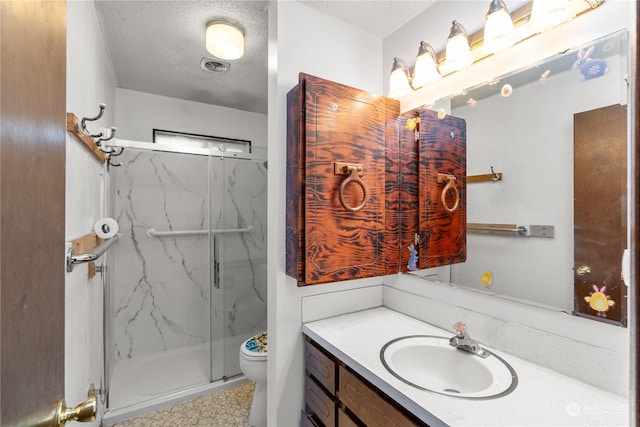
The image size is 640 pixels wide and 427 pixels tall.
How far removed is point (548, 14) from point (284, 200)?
1.22m

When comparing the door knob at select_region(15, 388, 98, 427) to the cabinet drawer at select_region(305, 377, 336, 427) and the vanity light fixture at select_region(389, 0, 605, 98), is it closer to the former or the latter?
the cabinet drawer at select_region(305, 377, 336, 427)

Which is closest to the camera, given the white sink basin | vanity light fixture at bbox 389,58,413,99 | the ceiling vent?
the white sink basin

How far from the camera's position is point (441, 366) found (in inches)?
47.5

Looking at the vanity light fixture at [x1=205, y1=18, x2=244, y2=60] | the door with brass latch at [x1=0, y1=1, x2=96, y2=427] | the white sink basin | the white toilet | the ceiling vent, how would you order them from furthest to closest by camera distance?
the ceiling vent < the white toilet < the vanity light fixture at [x1=205, y1=18, x2=244, y2=60] < the white sink basin < the door with brass latch at [x1=0, y1=1, x2=96, y2=427]

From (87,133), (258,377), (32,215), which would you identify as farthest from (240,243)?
(32,215)

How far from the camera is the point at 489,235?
125 cm

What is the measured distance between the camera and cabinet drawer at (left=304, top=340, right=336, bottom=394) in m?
1.24

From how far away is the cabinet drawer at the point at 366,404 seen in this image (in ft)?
3.07

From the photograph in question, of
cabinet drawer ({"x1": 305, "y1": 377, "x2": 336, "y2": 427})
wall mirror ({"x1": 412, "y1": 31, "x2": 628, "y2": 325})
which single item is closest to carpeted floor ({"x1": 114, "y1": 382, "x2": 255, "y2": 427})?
cabinet drawer ({"x1": 305, "y1": 377, "x2": 336, "y2": 427})

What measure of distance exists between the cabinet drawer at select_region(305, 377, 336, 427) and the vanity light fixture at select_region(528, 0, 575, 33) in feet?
5.41

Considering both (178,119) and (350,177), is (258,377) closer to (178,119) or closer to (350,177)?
(350,177)

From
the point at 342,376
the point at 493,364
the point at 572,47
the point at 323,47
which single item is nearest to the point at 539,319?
the point at 493,364

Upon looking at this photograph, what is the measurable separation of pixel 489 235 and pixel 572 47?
0.72 meters

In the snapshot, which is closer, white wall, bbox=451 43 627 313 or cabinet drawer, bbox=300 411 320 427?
white wall, bbox=451 43 627 313
